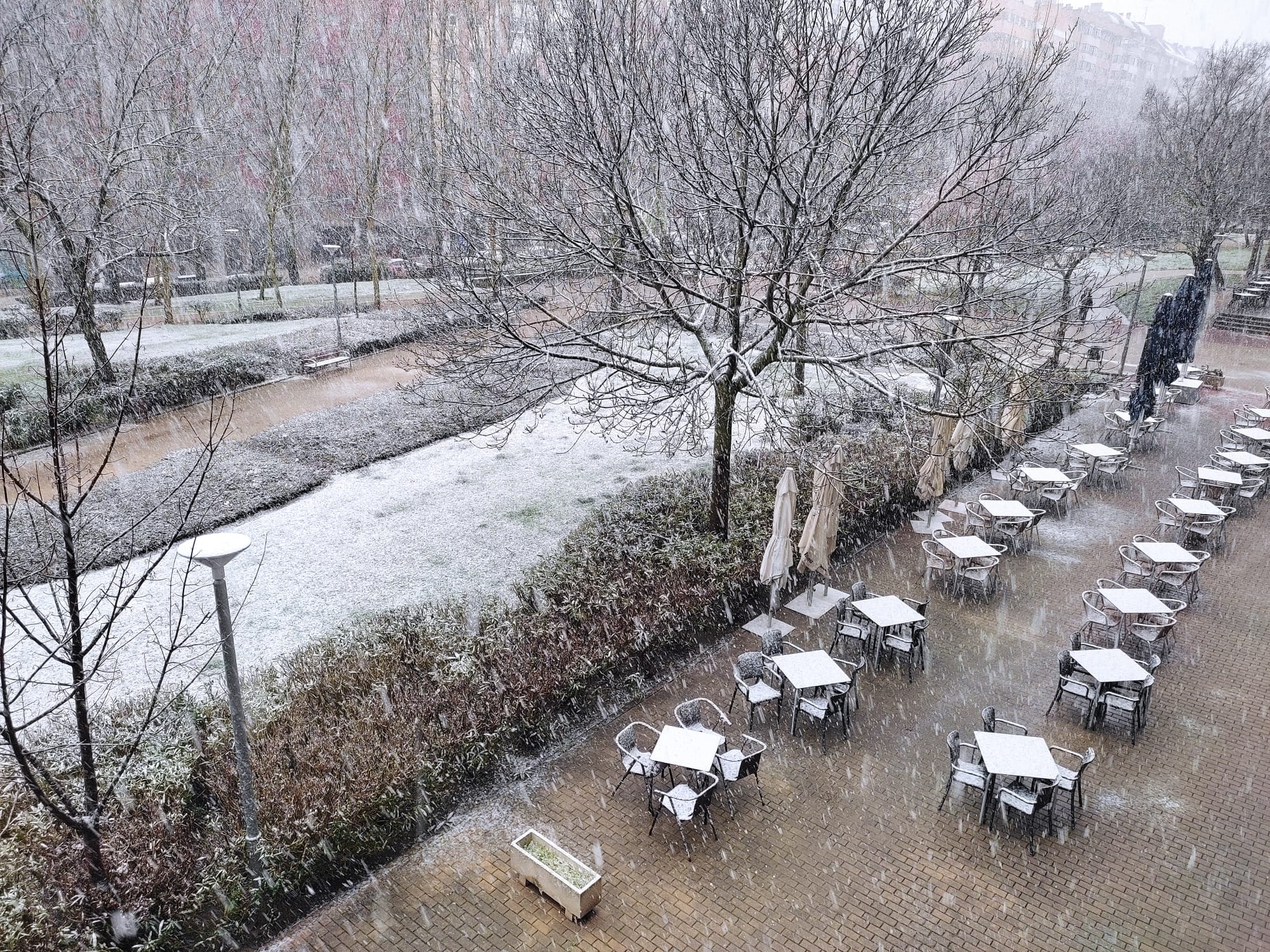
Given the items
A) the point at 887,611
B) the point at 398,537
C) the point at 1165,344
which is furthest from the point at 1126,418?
the point at 398,537

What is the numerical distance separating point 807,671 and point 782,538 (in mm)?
1959

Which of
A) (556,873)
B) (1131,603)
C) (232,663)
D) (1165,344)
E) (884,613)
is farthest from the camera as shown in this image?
(1165,344)

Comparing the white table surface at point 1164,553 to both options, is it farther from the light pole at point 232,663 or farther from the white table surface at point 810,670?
the light pole at point 232,663

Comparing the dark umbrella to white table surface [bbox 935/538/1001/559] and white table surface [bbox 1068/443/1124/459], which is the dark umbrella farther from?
white table surface [bbox 935/538/1001/559]

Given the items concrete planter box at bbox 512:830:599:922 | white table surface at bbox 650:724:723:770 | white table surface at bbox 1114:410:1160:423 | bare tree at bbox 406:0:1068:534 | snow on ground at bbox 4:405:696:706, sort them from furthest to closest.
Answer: white table surface at bbox 1114:410:1160:423, snow on ground at bbox 4:405:696:706, bare tree at bbox 406:0:1068:534, white table surface at bbox 650:724:723:770, concrete planter box at bbox 512:830:599:922

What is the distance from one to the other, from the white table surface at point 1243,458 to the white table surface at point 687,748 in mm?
13434

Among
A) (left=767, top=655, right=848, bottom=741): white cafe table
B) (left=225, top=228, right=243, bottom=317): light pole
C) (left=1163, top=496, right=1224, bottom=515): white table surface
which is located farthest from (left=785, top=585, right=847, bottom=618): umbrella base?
(left=225, top=228, right=243, bottom=317): light pole

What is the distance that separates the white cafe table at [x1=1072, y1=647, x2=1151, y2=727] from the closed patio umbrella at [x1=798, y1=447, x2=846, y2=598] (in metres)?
3.31

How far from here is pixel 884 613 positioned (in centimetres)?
1015

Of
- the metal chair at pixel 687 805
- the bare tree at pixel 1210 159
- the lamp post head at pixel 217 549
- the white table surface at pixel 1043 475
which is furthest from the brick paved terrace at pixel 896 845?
Result: the bare tree at pixel 1210 159

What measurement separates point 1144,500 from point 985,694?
8.40 metres

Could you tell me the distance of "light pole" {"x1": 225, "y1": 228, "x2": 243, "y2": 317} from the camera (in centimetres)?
2924

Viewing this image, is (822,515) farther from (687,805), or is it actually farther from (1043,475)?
(1043,475)

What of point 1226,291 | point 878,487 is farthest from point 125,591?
point 1226,291
